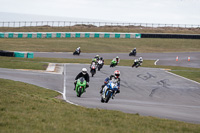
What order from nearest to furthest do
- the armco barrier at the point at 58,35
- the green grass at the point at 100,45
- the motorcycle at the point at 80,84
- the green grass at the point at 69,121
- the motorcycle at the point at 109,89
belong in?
the green grass at the point at 69,121, the motorcycle at the point at 109,89, the motorcycle at the point at 80,84, the green grass at the point at 100,45, the armco barrier at the point at 58,35

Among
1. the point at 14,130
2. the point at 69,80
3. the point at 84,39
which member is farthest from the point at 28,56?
the point at 14,130

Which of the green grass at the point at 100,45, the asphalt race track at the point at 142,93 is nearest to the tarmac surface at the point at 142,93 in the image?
the asphalt race track at the point at 142,93

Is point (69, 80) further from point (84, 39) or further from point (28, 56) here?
point (84, 39)

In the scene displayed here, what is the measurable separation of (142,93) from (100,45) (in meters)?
45.1

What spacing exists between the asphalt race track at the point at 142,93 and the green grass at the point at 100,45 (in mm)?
28654

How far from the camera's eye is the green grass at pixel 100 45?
59.9 m

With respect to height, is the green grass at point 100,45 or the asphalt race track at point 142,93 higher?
the green grass at point 100,45

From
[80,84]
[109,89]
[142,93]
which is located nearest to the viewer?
[109,89]

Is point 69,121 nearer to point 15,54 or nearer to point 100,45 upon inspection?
point 15,54

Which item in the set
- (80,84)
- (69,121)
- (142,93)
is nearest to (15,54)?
(142,93)

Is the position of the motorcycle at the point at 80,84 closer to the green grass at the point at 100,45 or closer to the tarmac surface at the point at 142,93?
the tarmac surface at the point at 142,93

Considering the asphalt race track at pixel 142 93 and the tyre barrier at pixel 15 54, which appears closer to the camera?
the asphalt race track at pixel 142 93

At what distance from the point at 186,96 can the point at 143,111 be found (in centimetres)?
825

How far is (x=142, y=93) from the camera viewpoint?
866 inches
